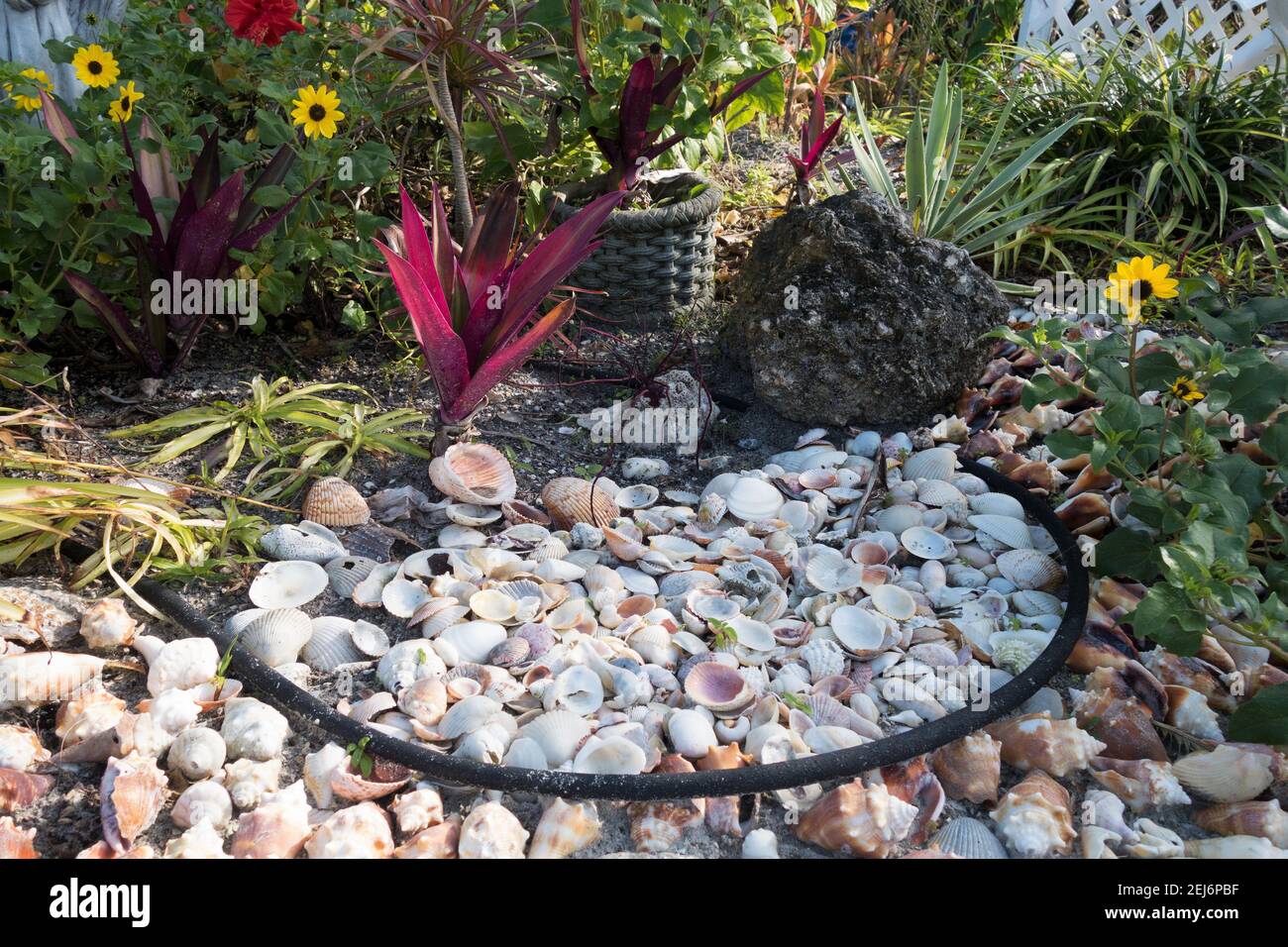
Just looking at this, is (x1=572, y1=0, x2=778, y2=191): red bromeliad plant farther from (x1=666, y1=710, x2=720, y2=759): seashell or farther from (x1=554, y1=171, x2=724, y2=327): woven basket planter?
(x1=666, y1=710, x2=720, y2=759): seashell

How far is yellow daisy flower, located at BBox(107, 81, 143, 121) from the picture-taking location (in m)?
2.01

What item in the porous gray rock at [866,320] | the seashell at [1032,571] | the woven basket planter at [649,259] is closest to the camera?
the seashell at [1032,571]

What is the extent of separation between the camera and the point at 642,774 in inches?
53.4

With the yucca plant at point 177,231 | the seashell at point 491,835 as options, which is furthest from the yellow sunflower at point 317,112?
the seashell at point 491,835

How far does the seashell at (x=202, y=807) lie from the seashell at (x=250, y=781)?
0.06 ft

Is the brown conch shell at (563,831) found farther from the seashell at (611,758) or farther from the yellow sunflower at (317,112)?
the yellow sunflower at (317,112)

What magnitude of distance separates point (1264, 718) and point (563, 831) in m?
0.95

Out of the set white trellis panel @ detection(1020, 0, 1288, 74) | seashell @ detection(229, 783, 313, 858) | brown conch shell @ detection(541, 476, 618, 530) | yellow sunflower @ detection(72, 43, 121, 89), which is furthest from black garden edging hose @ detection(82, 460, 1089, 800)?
white trellis panel @ detection(1020, 0, 1288, 74)

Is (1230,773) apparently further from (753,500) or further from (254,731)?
(254,731)

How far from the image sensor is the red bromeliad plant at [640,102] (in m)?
2.37

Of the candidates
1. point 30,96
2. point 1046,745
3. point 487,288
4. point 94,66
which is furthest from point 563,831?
point 30,96

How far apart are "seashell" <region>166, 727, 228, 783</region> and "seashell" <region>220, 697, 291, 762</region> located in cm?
2
